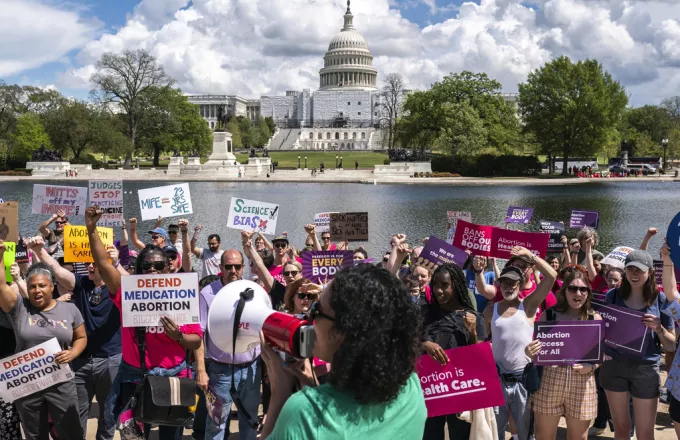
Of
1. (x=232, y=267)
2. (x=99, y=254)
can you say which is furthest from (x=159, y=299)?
(x=232, y=267)

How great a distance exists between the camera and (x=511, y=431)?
5.06 m

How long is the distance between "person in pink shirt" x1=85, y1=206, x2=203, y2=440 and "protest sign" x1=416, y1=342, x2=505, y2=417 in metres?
1.48

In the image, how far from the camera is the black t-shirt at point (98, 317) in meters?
4.75

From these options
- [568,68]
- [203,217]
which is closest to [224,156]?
[568,68]

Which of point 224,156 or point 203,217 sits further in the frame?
point 224,156

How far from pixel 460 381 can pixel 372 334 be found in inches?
81.8

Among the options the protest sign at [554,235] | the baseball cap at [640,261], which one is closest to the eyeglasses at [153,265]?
the baseball cap at [640,261]

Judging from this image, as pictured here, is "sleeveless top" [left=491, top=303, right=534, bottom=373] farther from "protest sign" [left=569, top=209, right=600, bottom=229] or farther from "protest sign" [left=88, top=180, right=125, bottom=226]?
"protest sign" [left=569, top=209, right=600, bottom=229]

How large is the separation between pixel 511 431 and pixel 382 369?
3.70 m

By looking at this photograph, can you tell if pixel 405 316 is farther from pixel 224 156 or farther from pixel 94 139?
pixel 94 139

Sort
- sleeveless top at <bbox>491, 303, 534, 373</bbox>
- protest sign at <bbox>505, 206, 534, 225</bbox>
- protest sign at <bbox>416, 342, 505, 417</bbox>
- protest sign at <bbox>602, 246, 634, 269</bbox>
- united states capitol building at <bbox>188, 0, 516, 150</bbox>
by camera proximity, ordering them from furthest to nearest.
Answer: united states capitol building at <bbox>188, 0, 516, 150</bbox>, protest sign at <bbox>505, 206, 534, 225</bbox>, protest sign at <bbox>602, 246, 634, 269</bbox>, sleeveless top at <bbox>491, 303, 534, 373</bbox>, protest sign at <bbox>416, 342, 505, 417</bbox>

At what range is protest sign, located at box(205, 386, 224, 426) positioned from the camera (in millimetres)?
4066

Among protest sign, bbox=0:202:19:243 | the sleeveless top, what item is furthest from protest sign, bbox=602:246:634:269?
protest sign, bbox=0:202:19:243

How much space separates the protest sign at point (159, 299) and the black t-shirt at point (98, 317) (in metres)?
0.63
